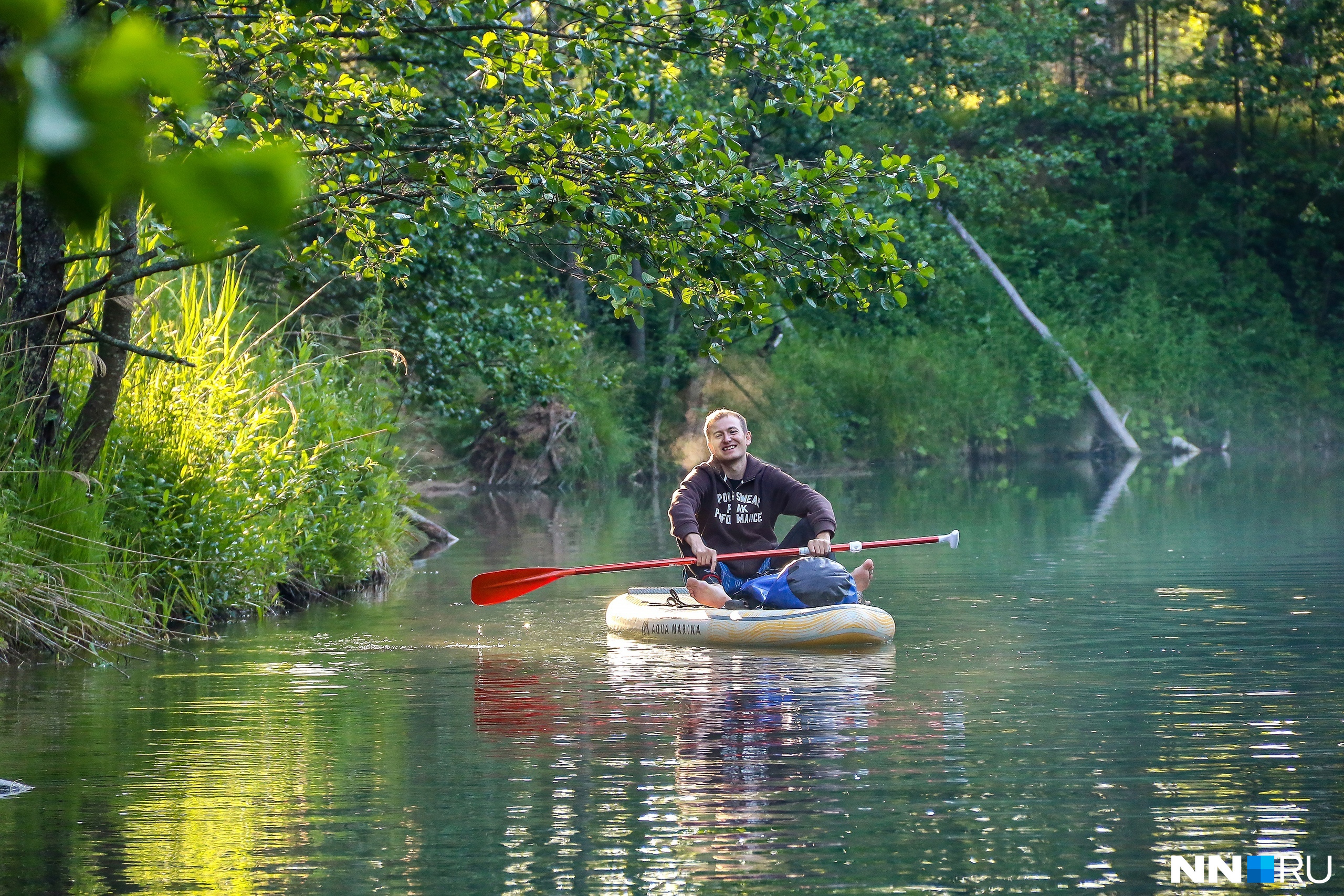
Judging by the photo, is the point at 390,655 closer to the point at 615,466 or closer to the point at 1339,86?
the point at 615,466

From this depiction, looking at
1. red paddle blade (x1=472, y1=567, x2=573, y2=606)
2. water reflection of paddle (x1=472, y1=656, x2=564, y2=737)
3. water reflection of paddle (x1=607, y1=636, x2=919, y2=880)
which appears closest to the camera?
water reflection of paddle (x1=607, y1=636, x2=919, y2=880)

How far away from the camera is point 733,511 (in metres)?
9.85

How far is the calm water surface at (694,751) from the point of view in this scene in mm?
4348

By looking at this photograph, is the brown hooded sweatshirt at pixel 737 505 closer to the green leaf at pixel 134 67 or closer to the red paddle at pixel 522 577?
the red paddle at pixel 522 577

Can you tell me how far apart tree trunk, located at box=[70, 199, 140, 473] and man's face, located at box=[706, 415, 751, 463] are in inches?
131

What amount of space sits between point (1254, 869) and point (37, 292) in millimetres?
6586

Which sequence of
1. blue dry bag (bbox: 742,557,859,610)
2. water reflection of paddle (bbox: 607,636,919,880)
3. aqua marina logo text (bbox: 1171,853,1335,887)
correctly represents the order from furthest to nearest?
blue dry bag (bbox: 742,557,859,610), water reflection of paddle (bbox: 607,636,919,880), aqua marina logo text (bbox: 1171,853,1335,887)

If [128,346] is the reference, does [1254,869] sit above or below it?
below

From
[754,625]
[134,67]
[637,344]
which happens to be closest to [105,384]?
[754,625]

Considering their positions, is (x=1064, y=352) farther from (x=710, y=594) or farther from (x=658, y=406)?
(x=710, y=594)

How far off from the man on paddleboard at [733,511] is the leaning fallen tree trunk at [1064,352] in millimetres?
23793

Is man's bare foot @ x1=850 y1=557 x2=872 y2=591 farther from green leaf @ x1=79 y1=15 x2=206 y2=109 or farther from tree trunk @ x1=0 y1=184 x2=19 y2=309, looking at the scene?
green leaf @ x1=79 y1=15 x2=206 y2=109

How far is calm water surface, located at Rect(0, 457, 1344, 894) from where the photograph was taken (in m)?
4.35

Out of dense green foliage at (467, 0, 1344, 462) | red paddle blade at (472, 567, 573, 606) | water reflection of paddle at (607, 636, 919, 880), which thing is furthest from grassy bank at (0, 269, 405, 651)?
dense green foliage at (467, 0, 1344, 462)
